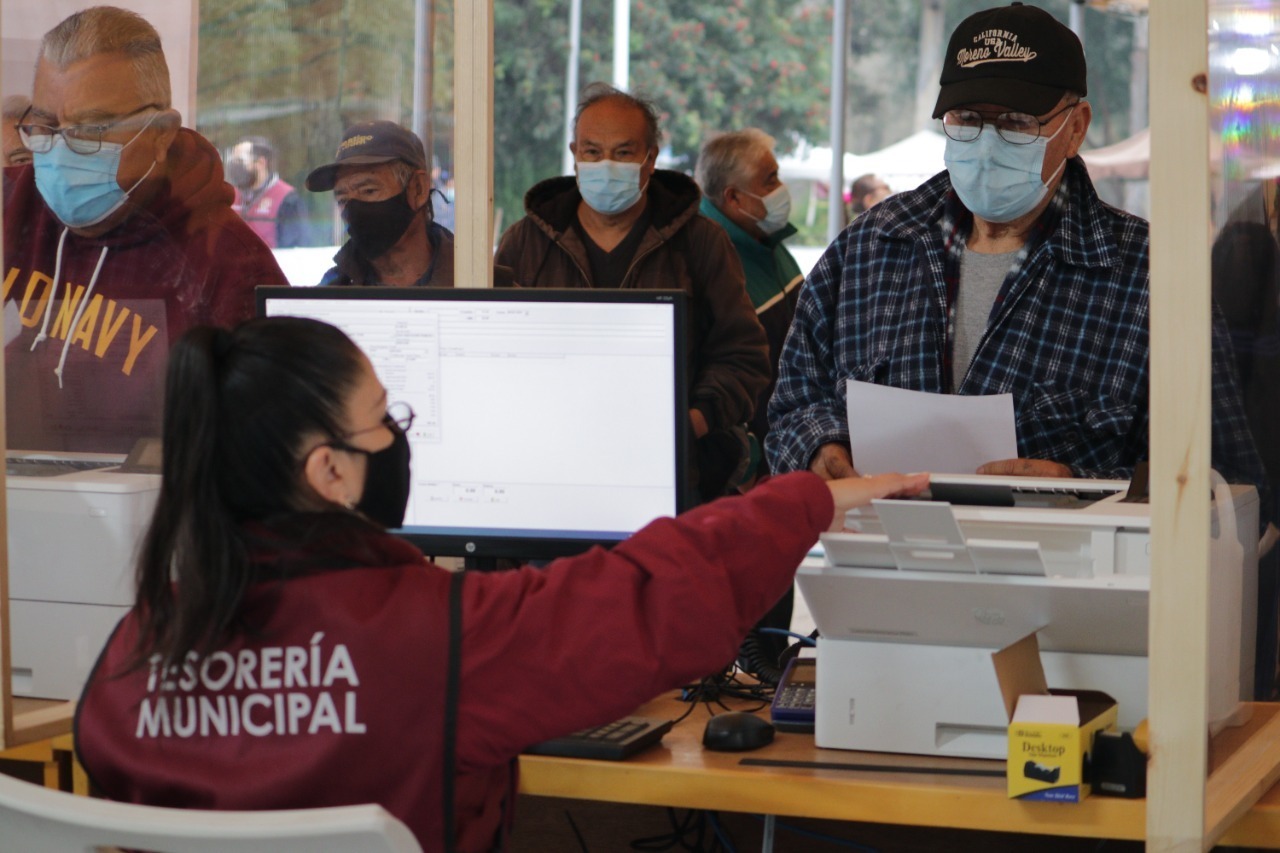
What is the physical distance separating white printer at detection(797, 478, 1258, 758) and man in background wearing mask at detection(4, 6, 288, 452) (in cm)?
111

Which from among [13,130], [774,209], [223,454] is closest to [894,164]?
[774,209]

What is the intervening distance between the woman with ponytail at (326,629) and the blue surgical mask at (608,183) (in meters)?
1.90

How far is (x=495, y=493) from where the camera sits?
1.93 m

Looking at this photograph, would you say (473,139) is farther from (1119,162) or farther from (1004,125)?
(1119,162)

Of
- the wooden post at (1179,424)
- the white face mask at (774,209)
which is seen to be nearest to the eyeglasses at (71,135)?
the wooden post at (1179,424)

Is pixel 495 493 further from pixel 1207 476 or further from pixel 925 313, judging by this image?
pixel 1207 476

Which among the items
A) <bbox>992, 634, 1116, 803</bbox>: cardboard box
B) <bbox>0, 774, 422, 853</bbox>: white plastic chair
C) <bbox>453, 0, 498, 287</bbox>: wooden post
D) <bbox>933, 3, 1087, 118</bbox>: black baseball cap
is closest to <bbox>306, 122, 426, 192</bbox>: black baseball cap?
<bbox>453, 0, 498, 287</bbox>: wooden post

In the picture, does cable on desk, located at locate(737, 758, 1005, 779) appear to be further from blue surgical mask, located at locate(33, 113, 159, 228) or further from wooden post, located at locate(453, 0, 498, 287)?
blue surgical mask, located at locate(33, 113, 159, 228)

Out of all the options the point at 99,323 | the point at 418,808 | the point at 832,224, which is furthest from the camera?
the point at 832,224

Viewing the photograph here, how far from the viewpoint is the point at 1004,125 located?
7.04 ft

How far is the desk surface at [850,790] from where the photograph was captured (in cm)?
144

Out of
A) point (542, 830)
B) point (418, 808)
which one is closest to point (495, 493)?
point (542, 830)

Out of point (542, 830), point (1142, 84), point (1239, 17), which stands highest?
point (1142, 84)

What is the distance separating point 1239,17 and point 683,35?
9038mm
